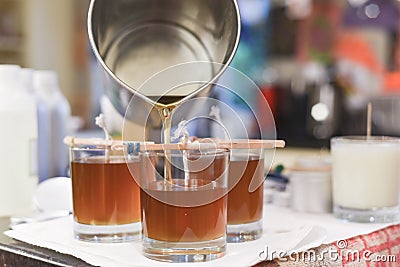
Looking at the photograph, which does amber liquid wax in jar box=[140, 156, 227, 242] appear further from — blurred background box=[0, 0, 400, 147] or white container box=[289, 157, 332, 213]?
blurred background box=[0, 0, 400, 147]

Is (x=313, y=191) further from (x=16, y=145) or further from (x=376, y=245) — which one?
(x=16, y=145)

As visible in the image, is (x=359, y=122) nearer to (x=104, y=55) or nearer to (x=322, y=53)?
(x=322, y=53)

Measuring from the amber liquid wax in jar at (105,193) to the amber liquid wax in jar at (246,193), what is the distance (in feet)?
0.39

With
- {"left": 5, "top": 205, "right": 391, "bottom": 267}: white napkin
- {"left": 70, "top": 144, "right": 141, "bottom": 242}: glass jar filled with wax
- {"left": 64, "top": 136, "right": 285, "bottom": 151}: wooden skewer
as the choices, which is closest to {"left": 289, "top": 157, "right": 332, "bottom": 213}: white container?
{"left": 5, "top": 205, "right": 391, "bottom": 267}: white napkin

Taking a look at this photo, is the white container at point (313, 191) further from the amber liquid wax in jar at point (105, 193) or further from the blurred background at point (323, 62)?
the blurred background at point (323, 62)

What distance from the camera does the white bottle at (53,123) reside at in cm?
111

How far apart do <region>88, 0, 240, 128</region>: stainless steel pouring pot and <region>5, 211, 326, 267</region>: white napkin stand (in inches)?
7.4

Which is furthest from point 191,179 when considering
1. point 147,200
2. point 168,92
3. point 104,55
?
point 104,55

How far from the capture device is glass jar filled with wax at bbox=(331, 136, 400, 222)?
874mm

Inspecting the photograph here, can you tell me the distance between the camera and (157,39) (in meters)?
0.94

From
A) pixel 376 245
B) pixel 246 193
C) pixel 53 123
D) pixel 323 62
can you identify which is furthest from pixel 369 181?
pixel 323 62

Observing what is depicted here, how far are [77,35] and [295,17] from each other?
4.79 ft

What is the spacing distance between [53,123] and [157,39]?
31cm

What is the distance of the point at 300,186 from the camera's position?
0.94m
